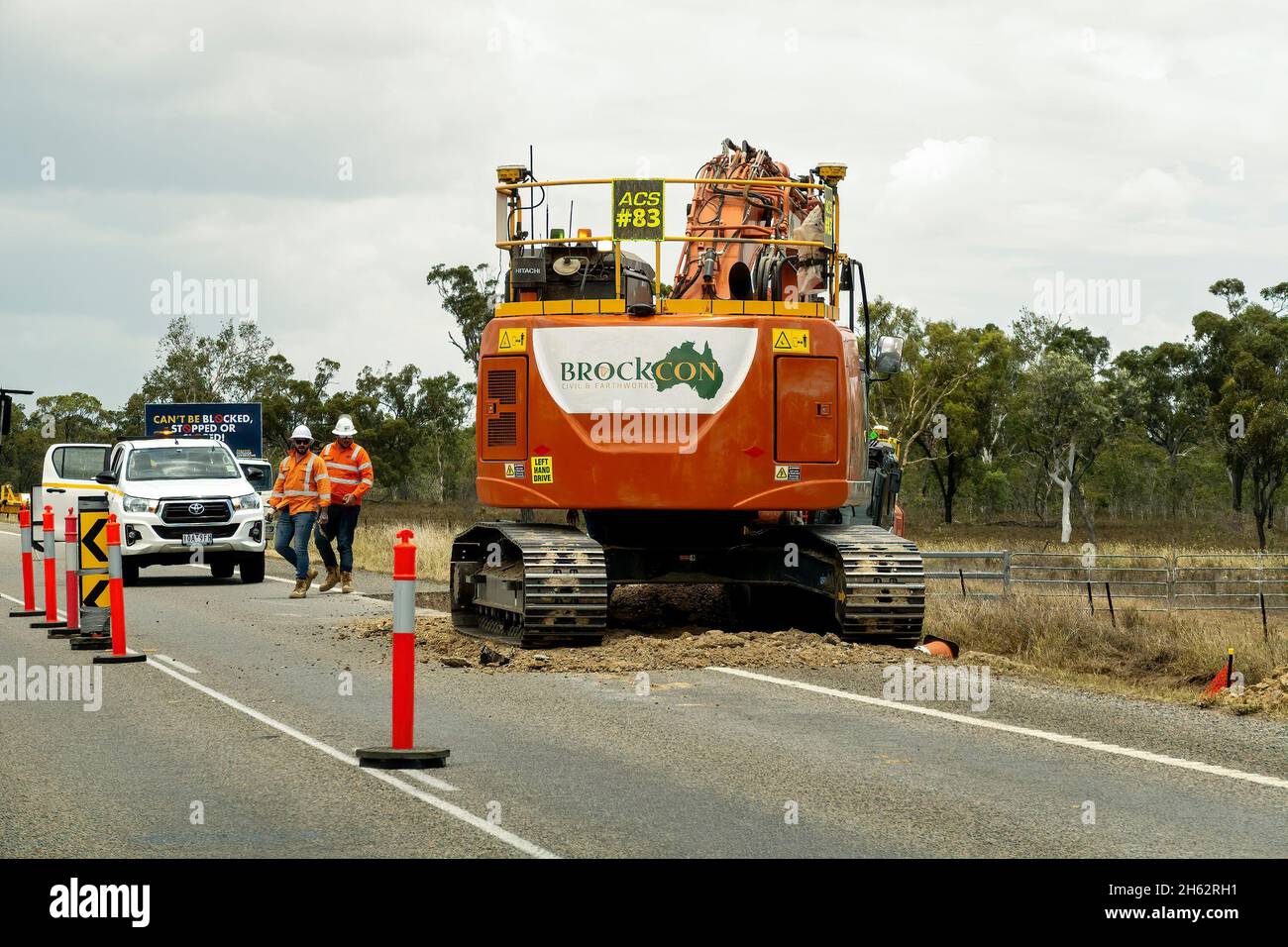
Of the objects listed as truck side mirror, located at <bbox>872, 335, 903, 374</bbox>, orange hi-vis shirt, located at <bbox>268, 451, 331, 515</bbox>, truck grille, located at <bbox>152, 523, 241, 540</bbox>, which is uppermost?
truck side mirror, located at <bbox>872, 335, 903, 374</bbox>

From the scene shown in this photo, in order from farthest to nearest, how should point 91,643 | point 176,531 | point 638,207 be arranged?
1. point 176,531
2. point 91,643
3. point 638,207

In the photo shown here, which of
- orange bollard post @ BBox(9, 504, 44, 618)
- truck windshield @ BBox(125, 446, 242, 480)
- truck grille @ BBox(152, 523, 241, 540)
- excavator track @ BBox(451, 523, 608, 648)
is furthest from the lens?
truck windshield @ BBox(125, 446, 242, 480)

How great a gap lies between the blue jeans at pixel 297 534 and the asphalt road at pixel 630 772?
25.2 ft

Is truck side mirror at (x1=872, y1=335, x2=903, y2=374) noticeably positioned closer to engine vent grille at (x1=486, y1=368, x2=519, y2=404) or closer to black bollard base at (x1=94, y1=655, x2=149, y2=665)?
engine vent grille at (x1=486, y1=368, x2=519, y2=404)

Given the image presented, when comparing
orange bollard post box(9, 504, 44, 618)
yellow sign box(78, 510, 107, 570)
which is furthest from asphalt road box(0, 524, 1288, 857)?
orange bollard post box(9, 504, 44, 618)

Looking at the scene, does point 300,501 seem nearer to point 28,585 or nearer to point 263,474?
point 28,585

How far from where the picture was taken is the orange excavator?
13.5 m

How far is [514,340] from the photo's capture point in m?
13.9

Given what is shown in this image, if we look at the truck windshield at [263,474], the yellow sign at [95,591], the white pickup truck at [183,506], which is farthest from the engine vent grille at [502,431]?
the truck windshield at [263,474]

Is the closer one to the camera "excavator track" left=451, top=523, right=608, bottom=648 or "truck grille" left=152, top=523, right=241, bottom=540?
"excavator track" left=451, top=523, right=608, bottom=648

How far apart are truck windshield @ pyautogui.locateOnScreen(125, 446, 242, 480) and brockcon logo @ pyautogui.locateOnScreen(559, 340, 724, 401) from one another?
1240cm

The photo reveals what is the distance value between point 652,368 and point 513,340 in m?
1.18

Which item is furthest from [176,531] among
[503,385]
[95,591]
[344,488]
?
A: [503,385]

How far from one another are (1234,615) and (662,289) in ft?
57.9
